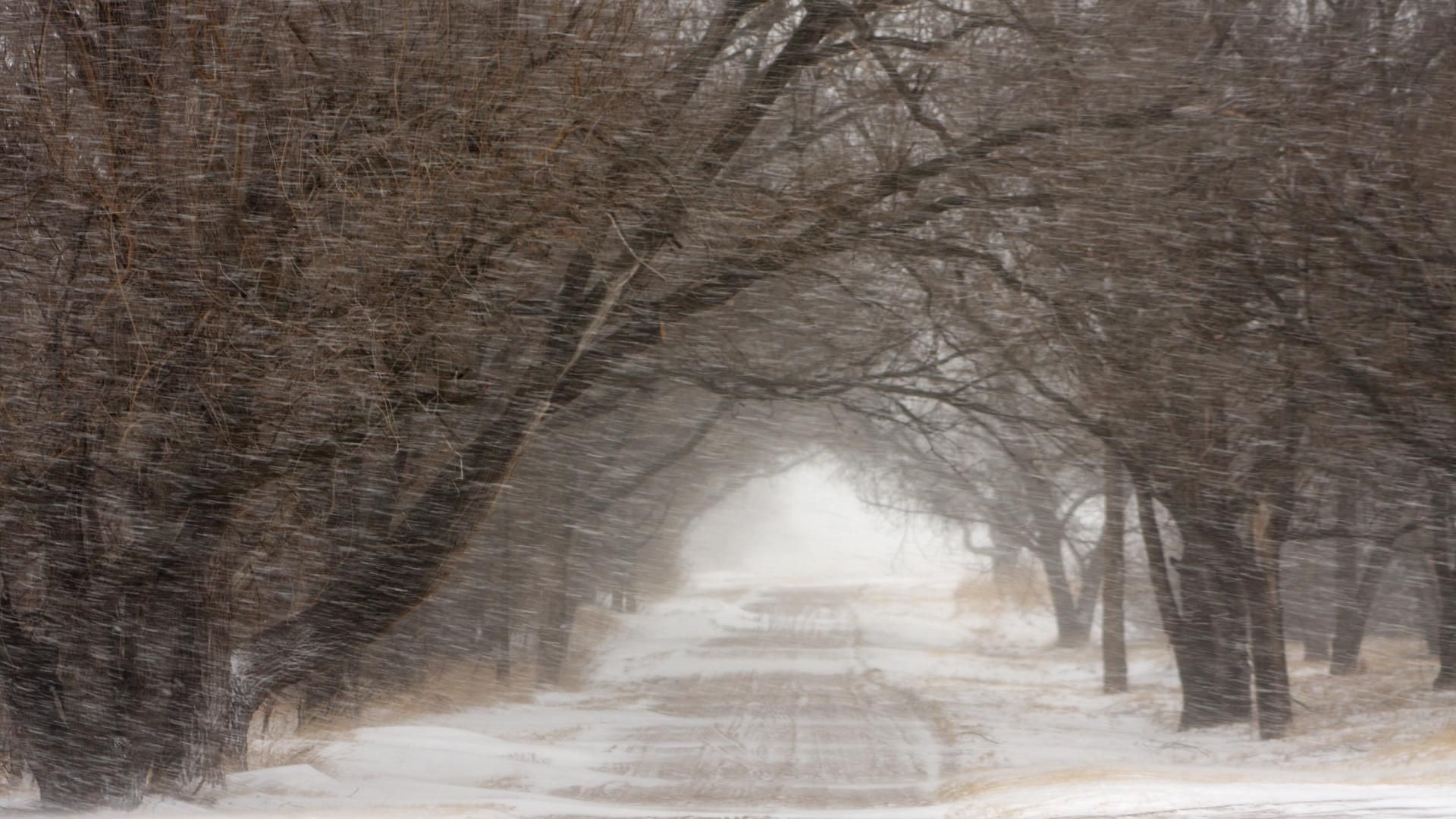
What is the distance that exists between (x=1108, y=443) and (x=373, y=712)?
343 inches

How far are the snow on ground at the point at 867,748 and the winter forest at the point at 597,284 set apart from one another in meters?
0.68

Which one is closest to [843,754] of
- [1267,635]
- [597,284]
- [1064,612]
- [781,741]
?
[781,741]

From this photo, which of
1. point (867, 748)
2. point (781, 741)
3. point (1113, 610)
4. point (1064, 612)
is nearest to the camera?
point (867, 748)

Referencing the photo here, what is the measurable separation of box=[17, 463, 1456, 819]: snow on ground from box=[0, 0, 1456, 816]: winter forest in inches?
26.8

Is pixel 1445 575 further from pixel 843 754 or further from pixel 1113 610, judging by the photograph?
pixel 843 754

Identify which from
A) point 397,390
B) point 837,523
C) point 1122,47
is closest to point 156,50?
point 397,390

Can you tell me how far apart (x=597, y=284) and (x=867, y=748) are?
6188mm

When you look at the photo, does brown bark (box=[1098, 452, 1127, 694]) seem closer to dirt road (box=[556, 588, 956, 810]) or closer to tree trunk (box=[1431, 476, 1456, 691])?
dirt road (box=[556, 588, 956, 810])

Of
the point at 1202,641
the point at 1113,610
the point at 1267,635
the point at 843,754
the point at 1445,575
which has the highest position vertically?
the point at 1445,575

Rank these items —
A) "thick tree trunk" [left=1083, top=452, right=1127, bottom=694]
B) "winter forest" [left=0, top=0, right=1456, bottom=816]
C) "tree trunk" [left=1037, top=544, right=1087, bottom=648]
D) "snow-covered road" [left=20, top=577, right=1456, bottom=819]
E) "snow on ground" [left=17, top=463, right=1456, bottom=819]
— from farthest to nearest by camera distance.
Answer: "tree trunk" [left=1037, top=544, right=1087, bottom=648] < "thick tree trunk" [left=1083, top=452, right=1127, bottom=694] < "snow on ground" [left=17, top=463, right=1456, bottom=819] < "snow-covered road" [left=20, top=577, right=1456, bottom=819] < "winter forest" [left=0, top=0, right=1456, bottom=816]

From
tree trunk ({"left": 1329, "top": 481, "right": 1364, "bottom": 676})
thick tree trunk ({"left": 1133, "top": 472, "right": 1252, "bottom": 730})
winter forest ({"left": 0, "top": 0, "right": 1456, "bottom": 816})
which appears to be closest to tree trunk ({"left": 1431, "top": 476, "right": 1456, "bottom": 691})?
winter forest ({"left": 0, "top": 0, "right": 1456, "bottom": 816})

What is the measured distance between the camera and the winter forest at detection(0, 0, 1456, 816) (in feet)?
27.9

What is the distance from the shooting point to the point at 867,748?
14.3 meters

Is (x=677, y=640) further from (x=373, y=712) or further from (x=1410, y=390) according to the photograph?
(x=1410, y=390)
